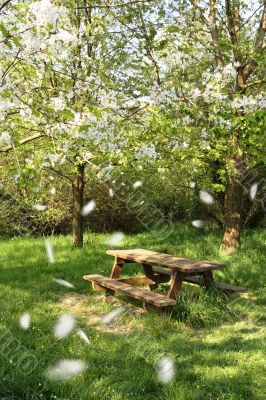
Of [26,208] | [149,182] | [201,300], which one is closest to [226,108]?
[201,300]

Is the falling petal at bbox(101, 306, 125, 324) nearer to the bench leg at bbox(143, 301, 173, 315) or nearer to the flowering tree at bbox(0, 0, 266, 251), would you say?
the bench leg at bbox(143, 301, 173, 315)

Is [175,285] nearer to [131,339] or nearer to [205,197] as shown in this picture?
[131,339]

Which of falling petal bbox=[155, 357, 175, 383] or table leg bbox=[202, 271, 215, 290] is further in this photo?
table leg bbox=[202, 271, 215, 290]

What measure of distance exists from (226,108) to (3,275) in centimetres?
514

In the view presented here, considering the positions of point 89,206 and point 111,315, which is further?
point 89,206

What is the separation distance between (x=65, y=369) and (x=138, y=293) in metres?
2.16

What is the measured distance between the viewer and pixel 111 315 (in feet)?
21.0

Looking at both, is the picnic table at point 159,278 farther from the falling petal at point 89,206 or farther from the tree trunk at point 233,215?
the falling petal at point 89,206

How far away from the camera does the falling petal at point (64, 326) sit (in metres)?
5.36

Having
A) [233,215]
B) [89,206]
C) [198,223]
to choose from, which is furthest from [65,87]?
[198,223]

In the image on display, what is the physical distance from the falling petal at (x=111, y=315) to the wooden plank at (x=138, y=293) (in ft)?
1.05

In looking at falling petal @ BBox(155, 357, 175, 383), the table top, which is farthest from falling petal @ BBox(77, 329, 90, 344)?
the table top

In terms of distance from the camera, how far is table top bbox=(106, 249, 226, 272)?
20.3 ft

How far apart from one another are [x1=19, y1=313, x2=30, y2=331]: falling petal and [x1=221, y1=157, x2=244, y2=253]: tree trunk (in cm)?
538
